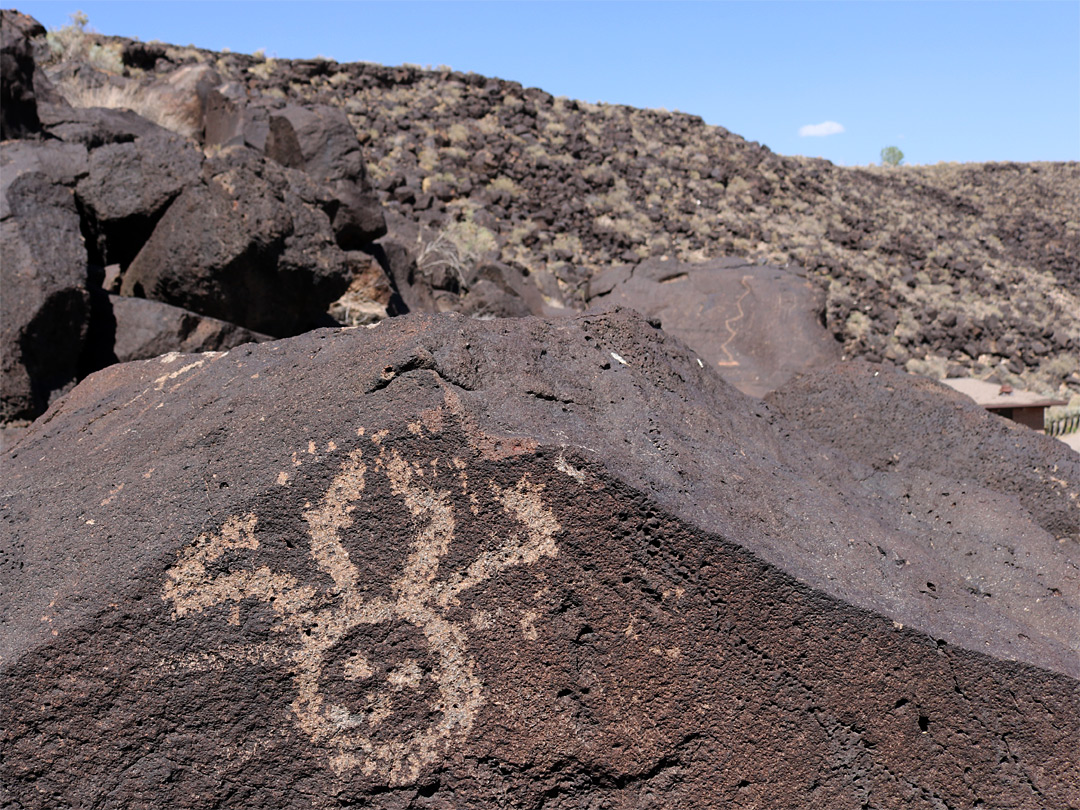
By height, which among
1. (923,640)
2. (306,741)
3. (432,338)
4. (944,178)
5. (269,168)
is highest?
(944,178)

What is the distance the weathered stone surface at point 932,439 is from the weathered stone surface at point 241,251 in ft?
11.2

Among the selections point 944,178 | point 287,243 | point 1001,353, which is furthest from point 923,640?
point 944,178

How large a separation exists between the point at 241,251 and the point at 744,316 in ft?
12.7

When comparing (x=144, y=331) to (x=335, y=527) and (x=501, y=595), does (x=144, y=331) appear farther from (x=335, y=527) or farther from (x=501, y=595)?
(x=501, y=595)

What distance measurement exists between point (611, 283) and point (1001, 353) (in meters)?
10.6

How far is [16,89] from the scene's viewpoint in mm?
6398

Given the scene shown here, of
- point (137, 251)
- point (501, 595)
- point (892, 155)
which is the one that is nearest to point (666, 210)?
point (137, 251)

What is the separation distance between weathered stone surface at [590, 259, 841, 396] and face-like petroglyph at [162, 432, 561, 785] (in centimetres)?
452

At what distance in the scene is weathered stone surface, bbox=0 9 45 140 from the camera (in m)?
6.27

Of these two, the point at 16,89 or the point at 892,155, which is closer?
the point at 16,89

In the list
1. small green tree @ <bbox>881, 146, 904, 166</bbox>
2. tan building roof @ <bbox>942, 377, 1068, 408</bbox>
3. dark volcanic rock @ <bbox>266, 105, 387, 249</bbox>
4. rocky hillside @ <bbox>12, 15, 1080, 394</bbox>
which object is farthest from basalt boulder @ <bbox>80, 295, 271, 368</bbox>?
small green tree @ <bbox>881, 146, 904, 166</bbox>

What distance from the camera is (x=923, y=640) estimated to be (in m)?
1.89

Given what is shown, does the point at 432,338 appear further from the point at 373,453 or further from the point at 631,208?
the point at 631,208

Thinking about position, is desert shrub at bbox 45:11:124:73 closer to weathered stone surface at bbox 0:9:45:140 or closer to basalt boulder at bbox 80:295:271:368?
weathered stone surface at bbox 0:9:45:140
